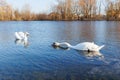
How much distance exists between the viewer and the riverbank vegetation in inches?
3386

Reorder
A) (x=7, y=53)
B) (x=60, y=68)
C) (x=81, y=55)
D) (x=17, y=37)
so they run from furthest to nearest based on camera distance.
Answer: (x=17, y=37)
(x=7, y=53)
(x=81, y=55)
(x=60, y=68)

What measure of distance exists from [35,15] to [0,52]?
69.3 m

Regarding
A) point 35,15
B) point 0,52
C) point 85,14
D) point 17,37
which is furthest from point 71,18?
point 0,52

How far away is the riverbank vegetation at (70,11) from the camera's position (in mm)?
86000

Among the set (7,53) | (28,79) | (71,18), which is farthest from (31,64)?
(71,18)

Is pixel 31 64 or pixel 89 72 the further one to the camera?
pixel 31 64

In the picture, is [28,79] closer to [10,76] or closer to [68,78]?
[10,76]

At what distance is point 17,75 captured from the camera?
42.2 feet

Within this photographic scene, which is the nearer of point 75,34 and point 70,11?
point 75,34

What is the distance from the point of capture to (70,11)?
8838cm

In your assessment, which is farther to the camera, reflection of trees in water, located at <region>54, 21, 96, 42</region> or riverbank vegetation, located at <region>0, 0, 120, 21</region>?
riverbank vegetation, located at <region>0, 0, 120, 21</region>

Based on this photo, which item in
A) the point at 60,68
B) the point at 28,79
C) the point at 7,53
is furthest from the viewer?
the point at 7,53

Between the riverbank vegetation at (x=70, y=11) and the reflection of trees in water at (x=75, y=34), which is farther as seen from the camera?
the riverbank vegetation at (x=70, y=11)

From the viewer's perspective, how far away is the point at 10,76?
1277 cm
